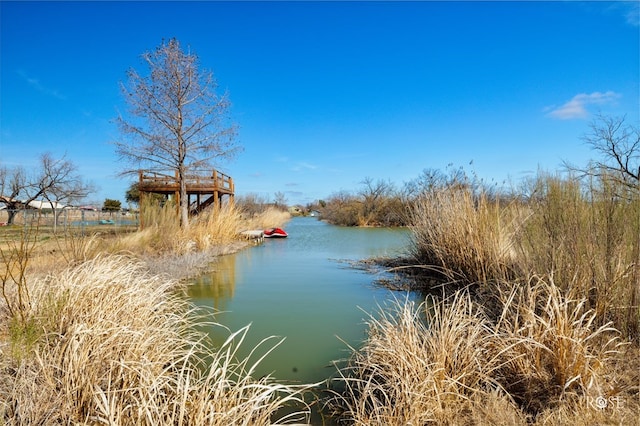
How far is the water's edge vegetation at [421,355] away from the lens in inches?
81.0

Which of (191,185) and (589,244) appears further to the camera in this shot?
(191,185)

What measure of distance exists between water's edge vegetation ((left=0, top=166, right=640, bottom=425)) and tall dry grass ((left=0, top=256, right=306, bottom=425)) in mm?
14

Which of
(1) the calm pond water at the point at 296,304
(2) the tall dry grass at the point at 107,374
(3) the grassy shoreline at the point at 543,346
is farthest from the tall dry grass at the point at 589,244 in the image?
(2) the tall dry grass at the point at 107,374

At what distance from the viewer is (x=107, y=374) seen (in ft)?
7.97

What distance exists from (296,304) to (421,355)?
3.01m

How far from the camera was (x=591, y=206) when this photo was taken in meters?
3.13

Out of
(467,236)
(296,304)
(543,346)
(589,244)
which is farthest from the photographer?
(467,236)

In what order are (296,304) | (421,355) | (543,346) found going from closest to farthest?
(543,346), (421,355), (296,304)

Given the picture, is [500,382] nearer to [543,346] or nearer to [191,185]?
[543,346]

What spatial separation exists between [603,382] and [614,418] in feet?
1.20

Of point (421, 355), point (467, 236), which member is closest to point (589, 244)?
point (421, 355)

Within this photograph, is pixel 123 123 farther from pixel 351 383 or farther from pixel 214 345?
pixel 351 383

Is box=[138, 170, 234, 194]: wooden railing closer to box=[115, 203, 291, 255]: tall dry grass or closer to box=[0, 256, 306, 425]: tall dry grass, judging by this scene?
box=[115, 203, 291, 255]: tall dry grass

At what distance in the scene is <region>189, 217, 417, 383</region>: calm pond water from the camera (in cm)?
350
